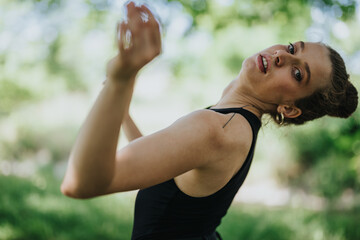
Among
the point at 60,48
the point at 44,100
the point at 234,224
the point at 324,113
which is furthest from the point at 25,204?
the point at 60,48

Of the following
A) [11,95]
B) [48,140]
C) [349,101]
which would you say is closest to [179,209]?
[349,101]

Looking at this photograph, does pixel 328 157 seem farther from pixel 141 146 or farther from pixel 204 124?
pixel 141 146

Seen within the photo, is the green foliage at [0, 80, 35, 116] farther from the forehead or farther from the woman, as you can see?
the forehead

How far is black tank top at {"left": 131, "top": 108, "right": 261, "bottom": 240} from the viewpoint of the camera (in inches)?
48.7

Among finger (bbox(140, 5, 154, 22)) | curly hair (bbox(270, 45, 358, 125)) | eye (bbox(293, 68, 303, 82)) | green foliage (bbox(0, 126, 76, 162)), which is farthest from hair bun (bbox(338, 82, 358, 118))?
green foliage (bbox(0, 126, 76, 162))

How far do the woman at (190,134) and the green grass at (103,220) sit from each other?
9.22ft

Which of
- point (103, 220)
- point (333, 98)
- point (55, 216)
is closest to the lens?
point (333, 98)

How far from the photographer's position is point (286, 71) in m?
1.37

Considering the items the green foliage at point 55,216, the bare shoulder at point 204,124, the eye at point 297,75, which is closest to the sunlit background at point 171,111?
the green foliage at point 55,216

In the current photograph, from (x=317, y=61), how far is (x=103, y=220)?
3615 millimetres

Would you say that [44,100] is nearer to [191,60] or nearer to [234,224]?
[191,60]

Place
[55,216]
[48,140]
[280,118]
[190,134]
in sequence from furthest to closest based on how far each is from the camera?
1. [48,140]
2. [55,216]
3. [280,118]
4. [190,134]

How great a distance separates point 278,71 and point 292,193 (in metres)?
7.14

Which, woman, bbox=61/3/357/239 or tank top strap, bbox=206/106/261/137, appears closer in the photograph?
woman, bbox=61/3/357/239
